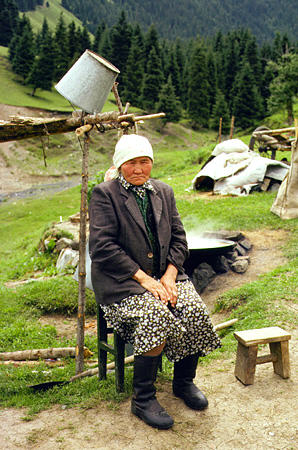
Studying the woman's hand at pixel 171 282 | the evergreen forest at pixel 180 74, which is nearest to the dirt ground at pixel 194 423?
the woman's hand at pixel 171 282

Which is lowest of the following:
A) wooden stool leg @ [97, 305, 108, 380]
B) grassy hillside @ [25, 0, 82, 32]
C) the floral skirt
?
wooden stool leg @ [97, 305, 108, 380]

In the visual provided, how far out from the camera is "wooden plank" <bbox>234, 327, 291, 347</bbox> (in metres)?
3.51

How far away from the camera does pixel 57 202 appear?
21.1 meters

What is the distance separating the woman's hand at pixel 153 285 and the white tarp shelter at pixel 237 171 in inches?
341

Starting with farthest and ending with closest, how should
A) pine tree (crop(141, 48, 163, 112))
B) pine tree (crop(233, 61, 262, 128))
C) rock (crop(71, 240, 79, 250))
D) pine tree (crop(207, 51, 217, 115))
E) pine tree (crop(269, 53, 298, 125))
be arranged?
pine tree (crop(207, 51, 217, 115)) → pine tree (crop(141, 48, 163, 112)) → pine tree (crop(233, 61, 262, 128)) → pine tree (crop(269, 53, 298, 125)) → rock (crop(71, 240, 79, 250))

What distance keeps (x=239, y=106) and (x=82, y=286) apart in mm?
42695

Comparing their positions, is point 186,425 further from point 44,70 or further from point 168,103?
point 44,70

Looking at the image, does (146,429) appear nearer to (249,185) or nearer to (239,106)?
(249,185)

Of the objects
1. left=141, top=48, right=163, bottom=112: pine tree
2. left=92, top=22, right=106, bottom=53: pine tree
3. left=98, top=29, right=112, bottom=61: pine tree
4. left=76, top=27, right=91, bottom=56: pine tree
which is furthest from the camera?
left=92, top=22, right=106, bottom=53: pine tree

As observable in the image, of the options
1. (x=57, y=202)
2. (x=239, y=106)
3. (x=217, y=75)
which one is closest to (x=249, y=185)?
(x=57, y=202)

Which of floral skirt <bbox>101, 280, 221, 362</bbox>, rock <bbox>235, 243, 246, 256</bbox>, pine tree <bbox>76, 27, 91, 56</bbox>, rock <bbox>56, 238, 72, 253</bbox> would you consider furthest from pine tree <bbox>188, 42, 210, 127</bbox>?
floral skirt <bbox>101, 280, 221, 362</bbox>

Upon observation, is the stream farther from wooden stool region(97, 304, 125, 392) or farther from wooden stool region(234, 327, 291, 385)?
wooden stool region(234, 327, 291, 385)

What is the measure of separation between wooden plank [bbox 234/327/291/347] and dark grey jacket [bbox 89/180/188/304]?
2.29 feet

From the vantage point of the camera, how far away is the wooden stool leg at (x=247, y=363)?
140 inches
